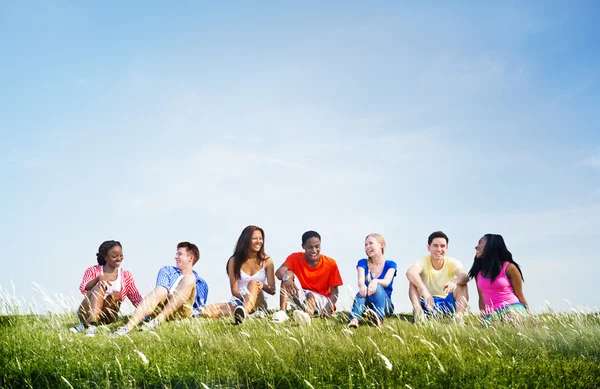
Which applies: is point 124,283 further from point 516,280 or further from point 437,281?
point 516,280

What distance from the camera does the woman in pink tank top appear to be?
34.9 ft

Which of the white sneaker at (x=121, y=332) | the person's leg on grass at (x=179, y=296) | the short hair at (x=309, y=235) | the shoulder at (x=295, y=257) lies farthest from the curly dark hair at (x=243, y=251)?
the white sneaker at (x=121, y=332)

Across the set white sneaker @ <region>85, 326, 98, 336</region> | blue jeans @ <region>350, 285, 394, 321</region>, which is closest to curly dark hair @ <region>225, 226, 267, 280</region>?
blue jeans @ <region>350, 285, 394, 321</region>

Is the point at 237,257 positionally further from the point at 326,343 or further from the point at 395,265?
the point at 326,343

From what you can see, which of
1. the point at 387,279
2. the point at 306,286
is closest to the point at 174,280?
the point at 306,286

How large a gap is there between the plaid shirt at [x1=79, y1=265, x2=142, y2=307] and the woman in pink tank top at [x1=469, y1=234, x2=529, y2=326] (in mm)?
6721

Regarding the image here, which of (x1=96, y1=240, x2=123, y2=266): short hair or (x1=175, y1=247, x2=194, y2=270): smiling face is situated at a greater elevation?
(x1=96, y1=240, x2=123, y2=266): short hair

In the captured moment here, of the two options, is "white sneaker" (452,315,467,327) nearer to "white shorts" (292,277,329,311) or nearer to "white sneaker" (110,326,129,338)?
"white shorts" (292,277,329,311)

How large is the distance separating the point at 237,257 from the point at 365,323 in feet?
9.62

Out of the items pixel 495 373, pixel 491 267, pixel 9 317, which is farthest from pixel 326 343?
pixel 9 317

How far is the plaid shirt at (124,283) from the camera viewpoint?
1125 centimetres

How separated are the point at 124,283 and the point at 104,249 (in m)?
0.79

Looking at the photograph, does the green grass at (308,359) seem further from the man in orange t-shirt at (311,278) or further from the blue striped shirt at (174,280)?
the man in orange t-shirt at (311,278)

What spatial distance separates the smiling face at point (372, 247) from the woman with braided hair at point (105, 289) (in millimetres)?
4739
